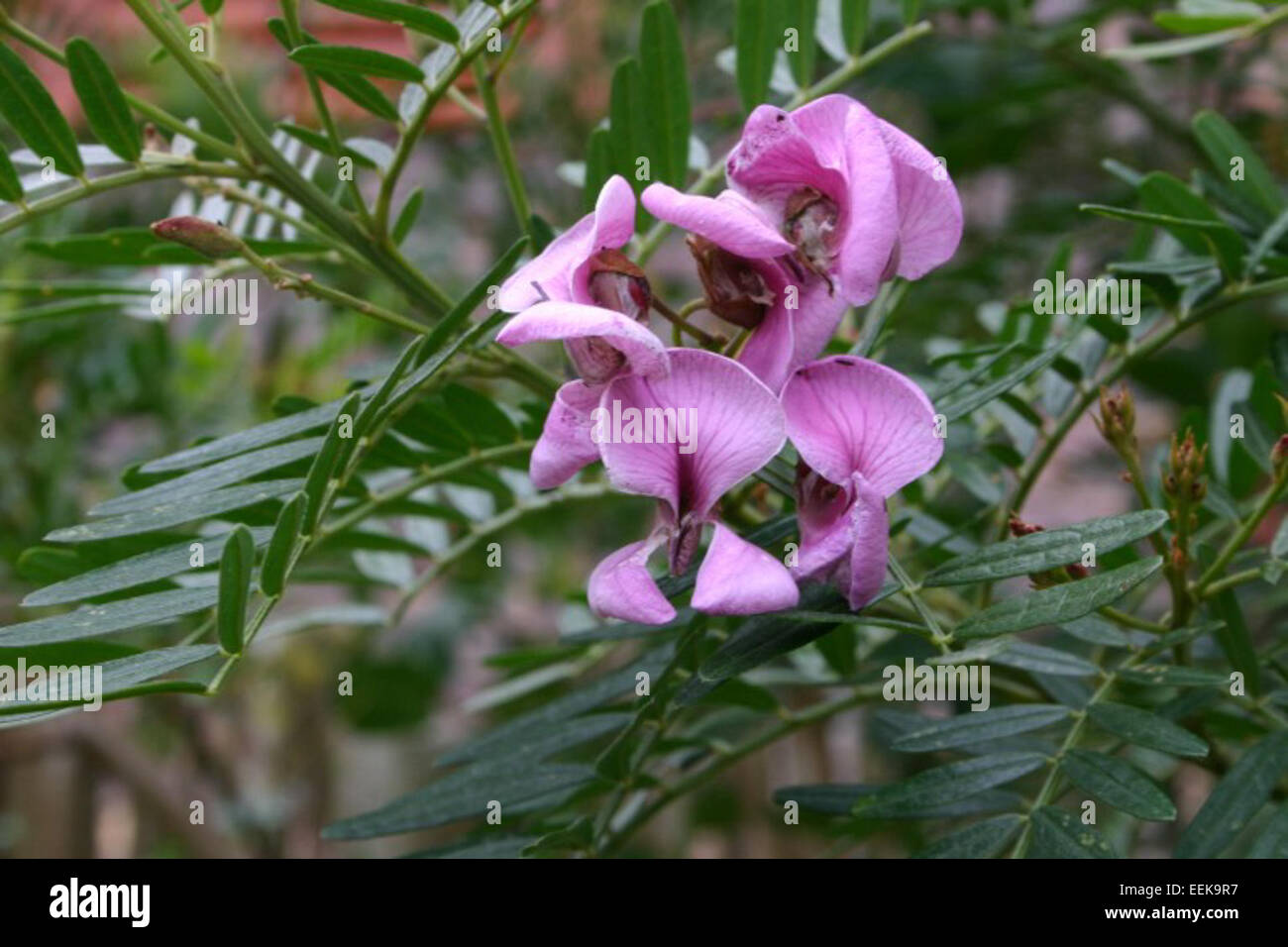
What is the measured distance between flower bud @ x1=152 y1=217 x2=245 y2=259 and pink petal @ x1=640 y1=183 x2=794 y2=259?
18cm

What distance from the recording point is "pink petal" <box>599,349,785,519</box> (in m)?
0.46

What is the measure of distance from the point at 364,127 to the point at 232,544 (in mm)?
1532

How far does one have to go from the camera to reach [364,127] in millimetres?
1932

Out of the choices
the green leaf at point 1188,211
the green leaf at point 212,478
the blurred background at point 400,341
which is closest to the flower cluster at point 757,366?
the green leaf at point 212,478

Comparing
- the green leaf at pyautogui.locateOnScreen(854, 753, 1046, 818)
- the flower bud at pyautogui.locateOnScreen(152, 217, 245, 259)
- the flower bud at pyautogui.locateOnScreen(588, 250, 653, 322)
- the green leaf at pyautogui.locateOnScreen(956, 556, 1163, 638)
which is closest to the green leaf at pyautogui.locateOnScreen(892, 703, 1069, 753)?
the green leaf at pyautogui.locateOnScreen(854, 753, 1046, 818)

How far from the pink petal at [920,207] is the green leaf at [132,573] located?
255 millimetres

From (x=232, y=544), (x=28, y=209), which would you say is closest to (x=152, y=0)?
(x=28, y=209)

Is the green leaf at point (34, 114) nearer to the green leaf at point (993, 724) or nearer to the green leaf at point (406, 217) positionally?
the green leaf at point (406, 217)
